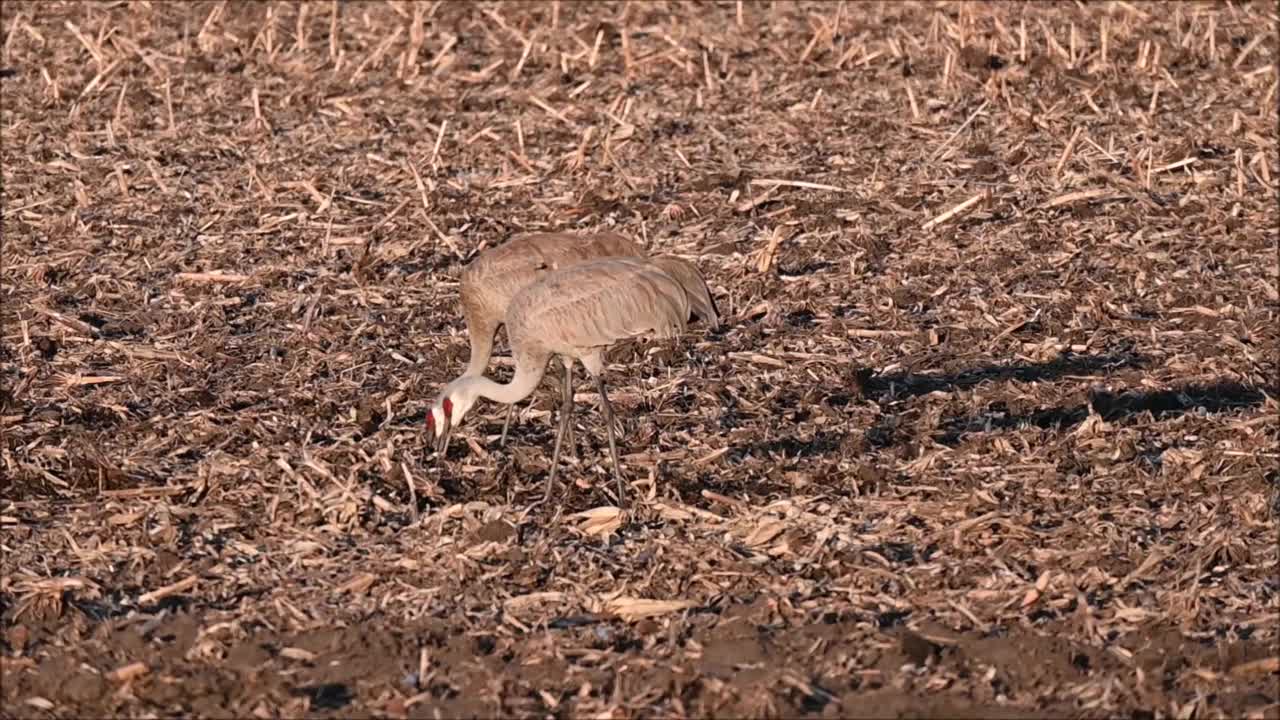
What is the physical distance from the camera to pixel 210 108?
484 inches

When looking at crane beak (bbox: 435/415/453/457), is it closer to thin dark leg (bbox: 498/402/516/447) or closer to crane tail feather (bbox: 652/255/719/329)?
thin dark leg (bbox: 498/402/516/447)

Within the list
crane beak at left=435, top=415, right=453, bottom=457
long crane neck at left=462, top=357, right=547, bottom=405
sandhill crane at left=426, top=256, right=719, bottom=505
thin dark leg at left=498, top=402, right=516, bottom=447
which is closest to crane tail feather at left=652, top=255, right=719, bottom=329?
sandhill crane at left=426, top=256, right=719, bottom=505

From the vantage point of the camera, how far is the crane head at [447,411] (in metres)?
7.66

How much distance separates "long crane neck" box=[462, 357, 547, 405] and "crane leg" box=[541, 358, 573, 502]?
107 millimetres

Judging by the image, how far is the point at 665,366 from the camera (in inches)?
345

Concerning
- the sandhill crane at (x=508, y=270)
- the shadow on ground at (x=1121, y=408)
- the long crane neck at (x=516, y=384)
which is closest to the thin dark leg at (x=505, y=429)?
the sandhill crane at (x=508, y=270)

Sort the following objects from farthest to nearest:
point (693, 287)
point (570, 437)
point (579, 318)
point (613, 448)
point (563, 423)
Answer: point (570, 437), point (693, 287), point (563, 423), point (579, 318), point (613, 448)

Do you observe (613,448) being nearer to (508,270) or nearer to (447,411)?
(447,411)

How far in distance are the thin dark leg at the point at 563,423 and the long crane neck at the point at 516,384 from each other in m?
0.11

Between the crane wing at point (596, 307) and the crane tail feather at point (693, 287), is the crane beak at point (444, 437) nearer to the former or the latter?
the crane wing at point (596, 307)

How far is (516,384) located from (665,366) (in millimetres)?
1098

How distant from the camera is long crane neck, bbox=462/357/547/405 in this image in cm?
779

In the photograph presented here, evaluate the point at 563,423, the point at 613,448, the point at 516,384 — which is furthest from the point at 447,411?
the point at 613,448

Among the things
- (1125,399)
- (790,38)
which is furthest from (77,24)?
(1125,399)
